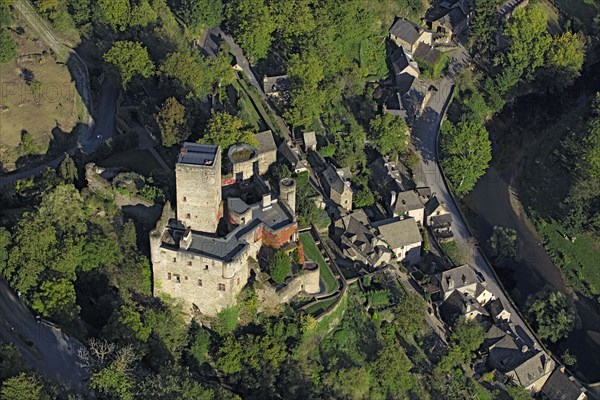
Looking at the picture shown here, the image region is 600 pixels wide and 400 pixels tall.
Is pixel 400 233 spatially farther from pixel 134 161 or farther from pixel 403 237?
pixel 134 161

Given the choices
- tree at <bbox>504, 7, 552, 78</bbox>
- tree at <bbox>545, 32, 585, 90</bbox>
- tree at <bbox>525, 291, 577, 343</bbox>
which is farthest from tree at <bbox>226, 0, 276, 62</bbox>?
tree at <bbox>525, 291, 577, 343</bbox>

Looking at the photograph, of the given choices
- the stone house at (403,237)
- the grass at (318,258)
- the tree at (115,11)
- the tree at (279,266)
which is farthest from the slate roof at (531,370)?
the tree at (115,11)

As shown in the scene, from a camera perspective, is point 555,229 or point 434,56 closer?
point 555,229

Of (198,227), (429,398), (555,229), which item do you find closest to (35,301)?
(198,227)

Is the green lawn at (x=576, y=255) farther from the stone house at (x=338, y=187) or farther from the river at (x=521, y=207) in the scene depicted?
the stone house at (x=338, y=187)

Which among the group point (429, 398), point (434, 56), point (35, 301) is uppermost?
point (434, 56)

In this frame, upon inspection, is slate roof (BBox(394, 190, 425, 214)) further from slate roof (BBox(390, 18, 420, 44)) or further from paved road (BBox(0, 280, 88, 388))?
paved road (BBox(0, 280, 88, 388))

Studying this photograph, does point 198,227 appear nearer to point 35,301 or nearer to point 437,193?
point 35,301
